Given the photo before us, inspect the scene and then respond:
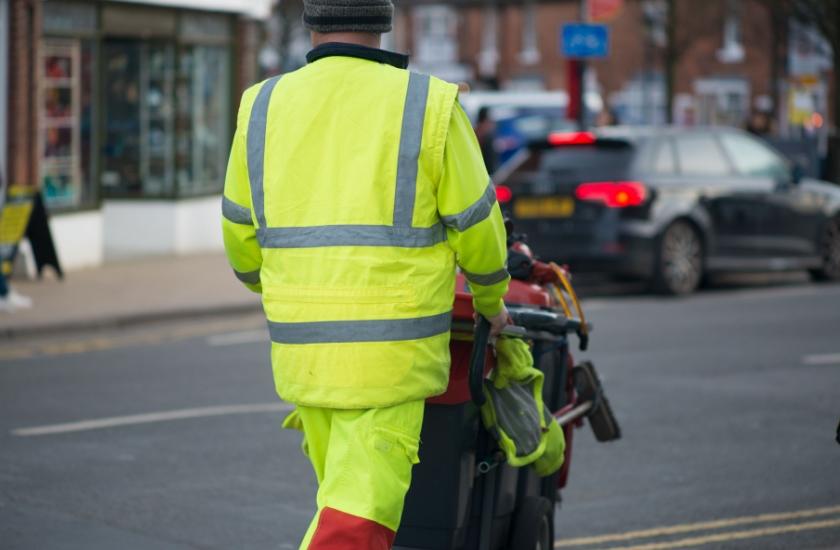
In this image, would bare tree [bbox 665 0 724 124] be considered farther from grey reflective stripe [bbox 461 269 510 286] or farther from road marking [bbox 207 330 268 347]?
grey reflective stripe [bbox 461 269 510 286]

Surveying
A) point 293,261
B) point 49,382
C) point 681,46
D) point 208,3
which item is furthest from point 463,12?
point 293,261

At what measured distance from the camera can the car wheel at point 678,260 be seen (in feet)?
54.5

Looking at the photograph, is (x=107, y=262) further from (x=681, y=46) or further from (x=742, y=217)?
(x=681, y=46)

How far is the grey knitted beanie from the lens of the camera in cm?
455

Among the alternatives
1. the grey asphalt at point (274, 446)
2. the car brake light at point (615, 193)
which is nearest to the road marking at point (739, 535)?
the grey asphalt at point (274, 446)

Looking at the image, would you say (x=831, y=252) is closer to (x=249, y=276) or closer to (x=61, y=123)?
(x=61, y=123)

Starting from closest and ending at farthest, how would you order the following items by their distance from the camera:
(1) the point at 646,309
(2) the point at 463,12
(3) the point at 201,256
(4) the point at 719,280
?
1. (1) the point at 646,309
2. (4) the point at 719,280
3. (3) the point at 201,256
4. (2) the point at 463,12

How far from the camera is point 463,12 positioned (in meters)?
71.9

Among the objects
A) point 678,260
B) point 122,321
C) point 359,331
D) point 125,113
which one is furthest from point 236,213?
point 125,113

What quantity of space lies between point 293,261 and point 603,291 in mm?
13134

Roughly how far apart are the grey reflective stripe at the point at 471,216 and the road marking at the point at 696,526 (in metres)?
2.61

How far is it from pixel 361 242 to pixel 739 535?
10.3 feet

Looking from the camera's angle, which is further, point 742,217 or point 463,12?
point 463,12

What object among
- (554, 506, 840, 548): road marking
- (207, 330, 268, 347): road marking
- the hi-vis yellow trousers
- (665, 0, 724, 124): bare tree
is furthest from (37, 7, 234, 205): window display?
(665, 0, 724, 124): bare tree
